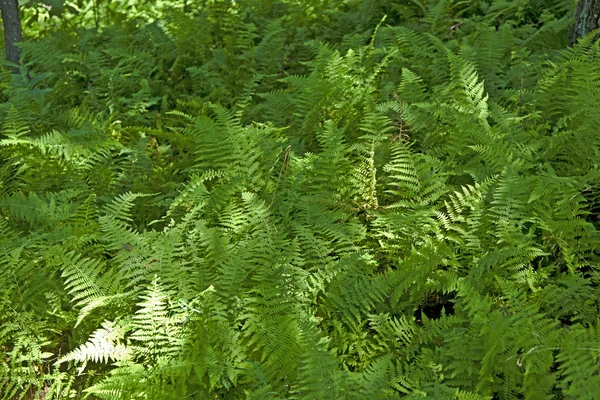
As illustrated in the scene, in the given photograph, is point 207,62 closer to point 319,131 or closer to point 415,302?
point 319,131

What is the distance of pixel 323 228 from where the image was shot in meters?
3.93

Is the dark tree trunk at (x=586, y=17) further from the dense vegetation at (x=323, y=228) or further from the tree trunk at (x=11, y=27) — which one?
the tree trunk at (x=11, y=27)

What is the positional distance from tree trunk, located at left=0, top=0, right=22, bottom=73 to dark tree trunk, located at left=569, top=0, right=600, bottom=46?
4913 millimetres

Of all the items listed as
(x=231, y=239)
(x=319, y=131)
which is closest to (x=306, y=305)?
(x=231, y=239)

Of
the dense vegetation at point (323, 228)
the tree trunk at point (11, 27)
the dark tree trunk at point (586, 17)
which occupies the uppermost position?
the dark tree trunk at point (586, 17)

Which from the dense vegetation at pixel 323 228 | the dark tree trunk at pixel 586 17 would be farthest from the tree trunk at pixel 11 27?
the dark tree trunk at pixel 586 17

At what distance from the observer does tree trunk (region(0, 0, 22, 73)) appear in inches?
234

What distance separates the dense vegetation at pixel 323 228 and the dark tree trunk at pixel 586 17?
0.24 meters

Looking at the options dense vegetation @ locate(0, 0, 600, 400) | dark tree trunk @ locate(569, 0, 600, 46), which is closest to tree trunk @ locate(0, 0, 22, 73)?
dense vegetation @ locate(0, 0, 600, 400)

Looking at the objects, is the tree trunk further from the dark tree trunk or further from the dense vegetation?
the dark tree trunk

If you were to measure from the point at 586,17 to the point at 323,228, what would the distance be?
2860 millimetres

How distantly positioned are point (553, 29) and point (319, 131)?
7.52ft

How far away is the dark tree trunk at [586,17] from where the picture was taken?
4992mm

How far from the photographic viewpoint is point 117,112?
5.53 meters
